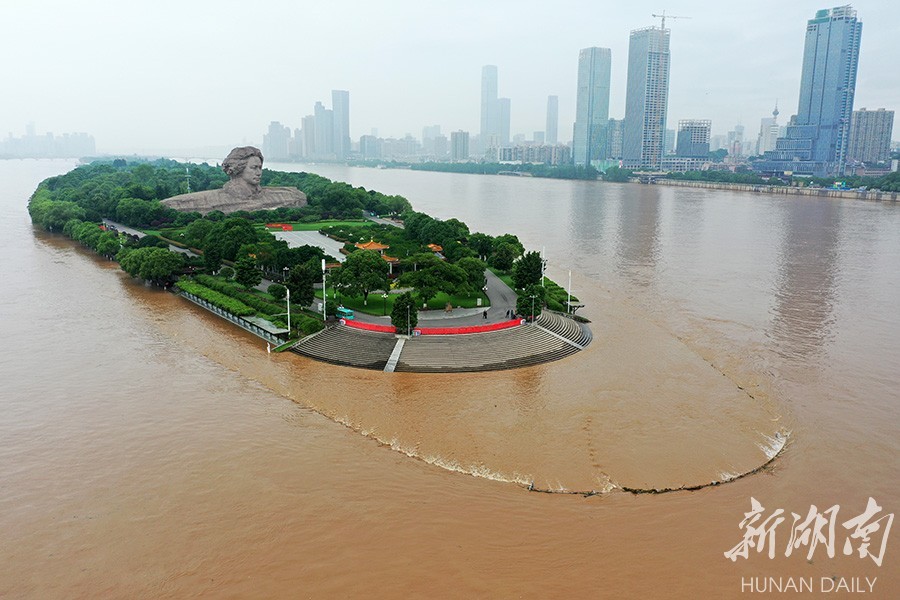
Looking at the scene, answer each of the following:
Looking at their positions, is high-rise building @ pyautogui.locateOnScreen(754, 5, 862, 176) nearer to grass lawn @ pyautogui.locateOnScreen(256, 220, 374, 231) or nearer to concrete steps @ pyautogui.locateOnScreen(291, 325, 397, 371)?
grass lawn @ pyautogui.locateOnScreen(256, 220, 374, 231)

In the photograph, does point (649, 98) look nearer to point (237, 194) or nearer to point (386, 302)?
point (237, 194)

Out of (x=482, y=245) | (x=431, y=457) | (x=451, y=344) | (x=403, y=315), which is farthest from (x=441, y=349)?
(x=482, y=245)

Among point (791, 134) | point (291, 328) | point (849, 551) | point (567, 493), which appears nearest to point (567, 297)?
point (291, 328)

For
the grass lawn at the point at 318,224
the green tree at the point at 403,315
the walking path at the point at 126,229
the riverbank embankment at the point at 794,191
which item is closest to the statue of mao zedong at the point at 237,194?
the walking path at the point at 126,229

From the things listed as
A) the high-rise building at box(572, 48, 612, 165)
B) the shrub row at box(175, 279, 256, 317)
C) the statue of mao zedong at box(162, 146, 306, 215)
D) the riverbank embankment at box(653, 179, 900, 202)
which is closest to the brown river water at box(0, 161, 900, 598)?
→ the shrub row at box(175, 279, 256, 317)

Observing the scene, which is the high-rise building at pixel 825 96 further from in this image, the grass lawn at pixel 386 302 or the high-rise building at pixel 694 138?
the grass lawn at pixel 386 302

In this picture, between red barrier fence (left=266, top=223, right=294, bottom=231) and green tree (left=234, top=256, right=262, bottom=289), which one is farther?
red barrier fence (left=266, top=223, right=294, bottom=231)

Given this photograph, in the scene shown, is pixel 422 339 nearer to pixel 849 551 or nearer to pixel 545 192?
pixel 849 551
